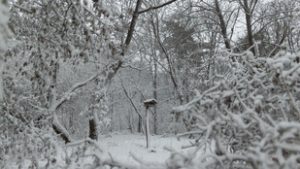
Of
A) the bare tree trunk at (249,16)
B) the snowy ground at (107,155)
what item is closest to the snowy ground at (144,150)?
the snowy ground at (107,155)

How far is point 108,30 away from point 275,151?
2931mm

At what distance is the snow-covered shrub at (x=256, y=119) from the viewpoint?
2176 millimetres

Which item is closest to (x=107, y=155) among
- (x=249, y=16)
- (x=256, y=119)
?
(x=256, y=119)

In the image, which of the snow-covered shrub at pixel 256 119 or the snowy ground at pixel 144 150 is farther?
the snowy ground at pixel 144 150

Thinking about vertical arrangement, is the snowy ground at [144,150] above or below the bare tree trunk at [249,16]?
below

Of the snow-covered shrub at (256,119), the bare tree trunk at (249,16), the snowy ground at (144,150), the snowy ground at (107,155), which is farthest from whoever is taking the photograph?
the bare tree trunk at (249,16)

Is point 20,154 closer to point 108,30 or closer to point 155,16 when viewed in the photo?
point 108,30

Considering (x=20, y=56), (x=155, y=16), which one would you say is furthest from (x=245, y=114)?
(x=155, y=16)

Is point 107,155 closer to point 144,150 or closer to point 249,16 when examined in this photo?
point 144,150

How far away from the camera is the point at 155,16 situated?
74.7 feet

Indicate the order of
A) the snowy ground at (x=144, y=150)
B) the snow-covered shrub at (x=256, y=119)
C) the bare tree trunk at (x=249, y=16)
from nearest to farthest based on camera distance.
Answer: the snow-covered shrub at (x=256, y=119), the snowy ground at (x=144, y=150), the bare tree trunk at (x=249, y=16)

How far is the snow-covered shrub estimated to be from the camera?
2.18 meters

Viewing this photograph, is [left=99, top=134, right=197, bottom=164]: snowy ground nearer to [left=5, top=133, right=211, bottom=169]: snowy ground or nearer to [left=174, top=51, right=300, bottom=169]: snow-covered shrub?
[left=5, top=133, right=211, bottom=169]: snowy ground

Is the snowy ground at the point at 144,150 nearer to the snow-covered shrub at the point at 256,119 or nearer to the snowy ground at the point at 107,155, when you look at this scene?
the snowy ground at the point at 107,155
